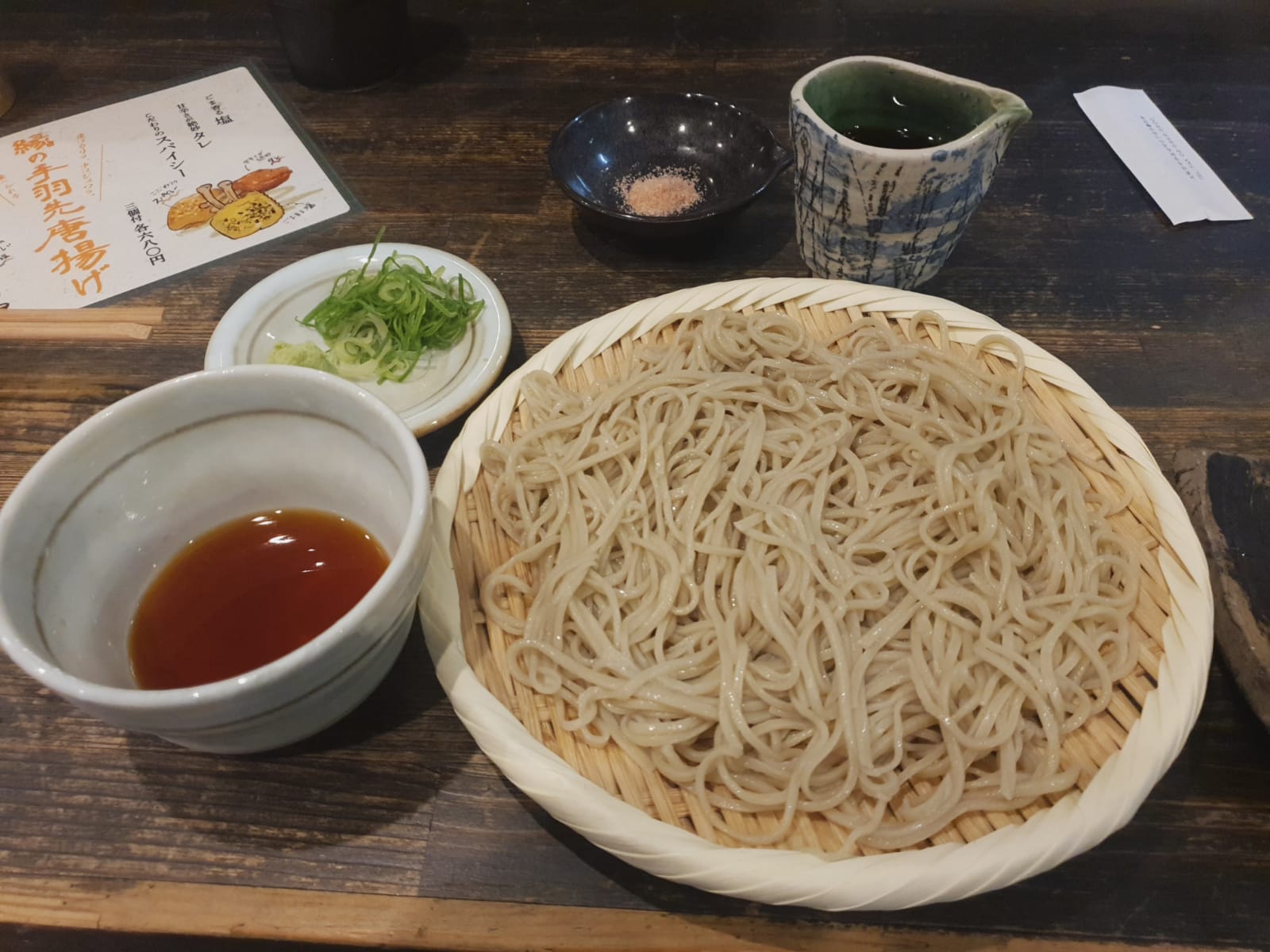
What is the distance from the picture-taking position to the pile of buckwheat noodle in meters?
1.18

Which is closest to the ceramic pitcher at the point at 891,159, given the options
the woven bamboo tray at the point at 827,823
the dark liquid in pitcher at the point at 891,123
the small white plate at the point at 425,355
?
the dark liquid in pitcher at the point at 891,123

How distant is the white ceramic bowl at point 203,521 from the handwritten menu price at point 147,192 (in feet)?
4.14

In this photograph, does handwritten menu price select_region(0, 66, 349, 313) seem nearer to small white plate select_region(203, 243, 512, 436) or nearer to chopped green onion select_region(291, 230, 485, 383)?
small white plate select_region(203, 243, 512, 436)

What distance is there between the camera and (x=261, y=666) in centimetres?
104

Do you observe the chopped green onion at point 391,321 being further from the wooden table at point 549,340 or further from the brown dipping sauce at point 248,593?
the brown dipping sauce at point 248,593

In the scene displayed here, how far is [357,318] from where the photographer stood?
1.88 m

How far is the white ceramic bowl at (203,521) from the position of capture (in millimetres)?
908

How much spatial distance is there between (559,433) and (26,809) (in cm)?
110

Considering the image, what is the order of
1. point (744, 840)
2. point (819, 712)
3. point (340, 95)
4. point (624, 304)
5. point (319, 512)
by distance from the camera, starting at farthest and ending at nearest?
point (340, 95) → point (624, 304) → point (319, 512) → point (819, 712) → point (744, 840)

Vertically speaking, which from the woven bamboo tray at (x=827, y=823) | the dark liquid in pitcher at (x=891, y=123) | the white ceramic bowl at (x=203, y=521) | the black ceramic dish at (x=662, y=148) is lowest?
the woven bamboo tray at (x=827, y=823)

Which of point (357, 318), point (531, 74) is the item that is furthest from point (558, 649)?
Answer: point (531, 74)

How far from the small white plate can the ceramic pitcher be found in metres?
0.81

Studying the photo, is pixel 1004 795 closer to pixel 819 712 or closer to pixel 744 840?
pixel 819 712

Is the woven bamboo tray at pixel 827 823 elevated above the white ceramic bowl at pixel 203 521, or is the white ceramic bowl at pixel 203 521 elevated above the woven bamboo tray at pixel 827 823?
the white ceramic bowl at pixel 203 521
